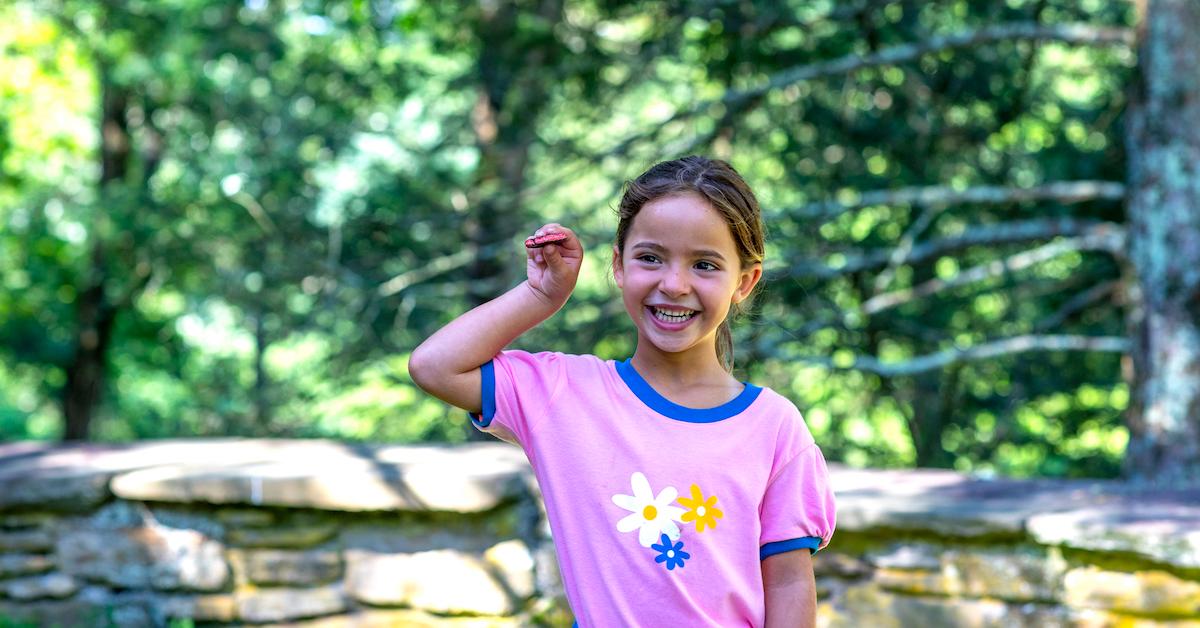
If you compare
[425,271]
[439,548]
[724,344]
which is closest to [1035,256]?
[425,271]

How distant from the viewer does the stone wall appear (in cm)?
309

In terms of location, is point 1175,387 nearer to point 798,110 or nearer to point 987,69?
point 987,69

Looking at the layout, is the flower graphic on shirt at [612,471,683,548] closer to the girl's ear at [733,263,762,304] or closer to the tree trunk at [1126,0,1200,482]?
the girl's ear at [733,263,762,304]

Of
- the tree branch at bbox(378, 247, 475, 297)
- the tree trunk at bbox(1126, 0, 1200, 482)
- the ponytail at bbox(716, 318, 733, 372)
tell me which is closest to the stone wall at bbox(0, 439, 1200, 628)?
the tree trunk at bbox(1126, 0, 1200, 482)

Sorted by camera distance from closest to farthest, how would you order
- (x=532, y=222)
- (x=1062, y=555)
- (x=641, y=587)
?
(x=641, y=587)
(x=1062, y=555)
(x=532, y=222)

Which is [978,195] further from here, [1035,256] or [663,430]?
[663,430]

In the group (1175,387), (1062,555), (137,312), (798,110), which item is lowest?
(1062,555)

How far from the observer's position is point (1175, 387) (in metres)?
4.67

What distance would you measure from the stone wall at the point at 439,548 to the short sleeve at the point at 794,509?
5.31 feet

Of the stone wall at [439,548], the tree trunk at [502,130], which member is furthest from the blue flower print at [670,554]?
the tree trunk at [502,130]

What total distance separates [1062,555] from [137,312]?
8551mm

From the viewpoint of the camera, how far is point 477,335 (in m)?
1.66

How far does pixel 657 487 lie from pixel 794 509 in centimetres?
19

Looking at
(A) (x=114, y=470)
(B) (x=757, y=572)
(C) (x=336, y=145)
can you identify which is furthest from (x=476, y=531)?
(C) (x=336, y=145)
